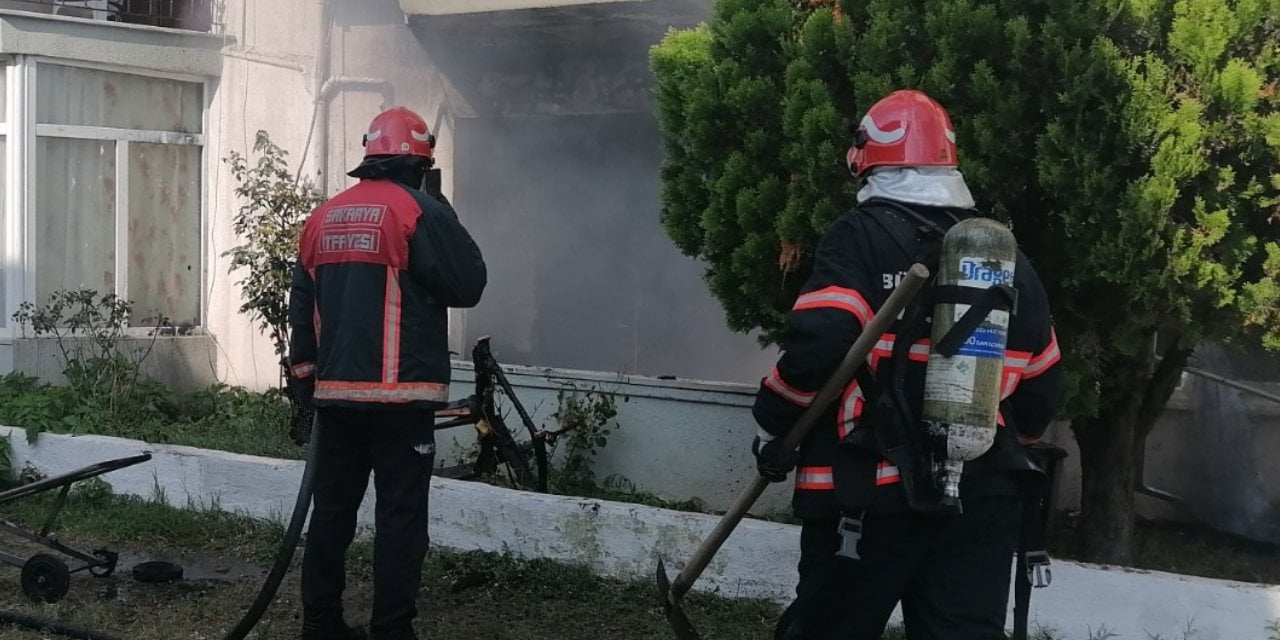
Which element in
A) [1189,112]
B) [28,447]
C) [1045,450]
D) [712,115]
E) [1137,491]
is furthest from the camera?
[28,447]

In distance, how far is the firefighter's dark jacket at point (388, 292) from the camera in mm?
4609

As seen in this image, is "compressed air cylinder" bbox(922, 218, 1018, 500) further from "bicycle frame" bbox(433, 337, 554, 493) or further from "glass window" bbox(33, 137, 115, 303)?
"glass window" bbox(33, 137, 115, 303)

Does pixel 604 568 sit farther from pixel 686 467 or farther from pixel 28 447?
pixel 28 447

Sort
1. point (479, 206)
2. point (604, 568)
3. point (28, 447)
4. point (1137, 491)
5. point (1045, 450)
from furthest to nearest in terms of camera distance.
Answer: point (479, 206) < point (28, 447) < point (1137, 491) < point (604, 568) < point (1045, 450)

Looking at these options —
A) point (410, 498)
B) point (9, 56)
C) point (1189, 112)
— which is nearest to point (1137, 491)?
point (1189, 112)

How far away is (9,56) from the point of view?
9445 mm

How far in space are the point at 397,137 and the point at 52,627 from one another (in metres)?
2.38

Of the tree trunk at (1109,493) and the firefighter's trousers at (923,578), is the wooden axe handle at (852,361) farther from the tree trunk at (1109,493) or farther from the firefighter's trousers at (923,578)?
the tree trunk at (1109,493)

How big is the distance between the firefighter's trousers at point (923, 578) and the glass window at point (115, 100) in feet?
26.8

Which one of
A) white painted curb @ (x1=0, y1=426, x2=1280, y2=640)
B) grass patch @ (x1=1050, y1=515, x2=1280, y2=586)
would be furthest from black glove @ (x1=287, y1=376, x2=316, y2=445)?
grass patch @ (x1=1050, y1=515, x2=1280, y2=586)

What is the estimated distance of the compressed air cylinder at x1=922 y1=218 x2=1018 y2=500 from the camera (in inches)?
128

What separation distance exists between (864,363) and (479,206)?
20.6 ft

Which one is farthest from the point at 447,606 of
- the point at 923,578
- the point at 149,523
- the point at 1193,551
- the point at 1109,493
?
the point at 1193,551

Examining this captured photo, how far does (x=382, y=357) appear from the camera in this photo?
15.1ft
